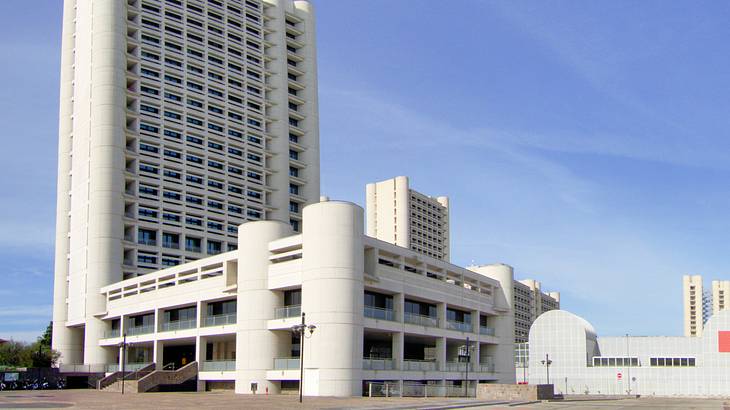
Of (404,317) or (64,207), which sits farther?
(64,207)

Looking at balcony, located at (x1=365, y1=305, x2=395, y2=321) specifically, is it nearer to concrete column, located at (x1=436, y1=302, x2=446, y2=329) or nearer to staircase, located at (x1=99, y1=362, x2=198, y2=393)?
concrete column, located at (x1=436, y1=302, x2=446, y2=329)

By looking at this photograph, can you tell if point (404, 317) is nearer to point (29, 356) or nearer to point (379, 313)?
point (379, 313)

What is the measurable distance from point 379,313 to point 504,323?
26.5 meters

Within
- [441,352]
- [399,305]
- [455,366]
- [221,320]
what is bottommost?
[455,366]

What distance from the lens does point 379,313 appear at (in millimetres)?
69750

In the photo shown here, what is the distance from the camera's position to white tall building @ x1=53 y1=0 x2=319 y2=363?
105938 millimetres

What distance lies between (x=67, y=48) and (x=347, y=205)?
7270 cm

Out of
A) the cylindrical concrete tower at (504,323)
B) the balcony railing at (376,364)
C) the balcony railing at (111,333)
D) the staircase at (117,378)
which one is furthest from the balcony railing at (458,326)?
the balcony railing at (111,333)

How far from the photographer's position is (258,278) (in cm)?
7062

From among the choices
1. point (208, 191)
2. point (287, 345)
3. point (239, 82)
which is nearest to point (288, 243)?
point (287, 345)

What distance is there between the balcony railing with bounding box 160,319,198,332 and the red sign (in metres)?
69.1

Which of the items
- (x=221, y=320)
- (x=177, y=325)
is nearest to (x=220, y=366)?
(x=221, y=320)

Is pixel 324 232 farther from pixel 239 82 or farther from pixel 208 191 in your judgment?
pixel 239 82

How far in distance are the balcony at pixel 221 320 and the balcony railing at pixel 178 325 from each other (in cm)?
261
